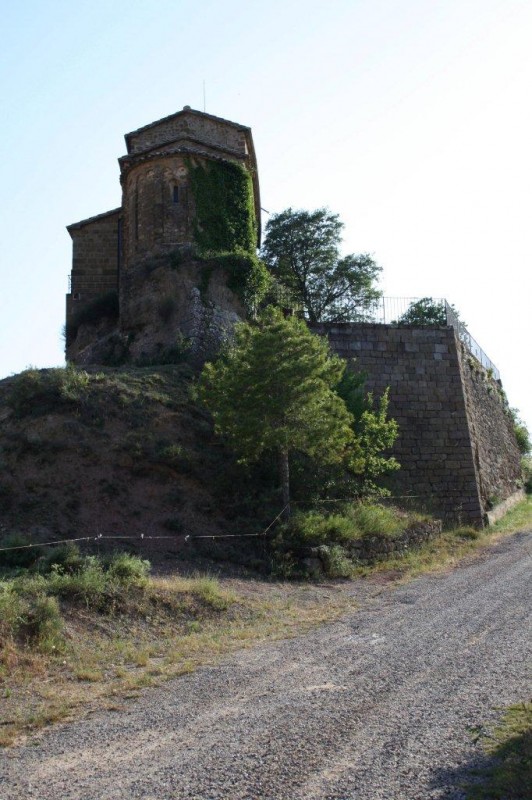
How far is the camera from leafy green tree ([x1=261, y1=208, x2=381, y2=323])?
109 feet

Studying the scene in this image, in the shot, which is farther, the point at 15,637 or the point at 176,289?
the point at 176,289

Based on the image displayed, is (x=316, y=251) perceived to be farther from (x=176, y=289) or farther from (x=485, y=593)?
(x=485, y=593)

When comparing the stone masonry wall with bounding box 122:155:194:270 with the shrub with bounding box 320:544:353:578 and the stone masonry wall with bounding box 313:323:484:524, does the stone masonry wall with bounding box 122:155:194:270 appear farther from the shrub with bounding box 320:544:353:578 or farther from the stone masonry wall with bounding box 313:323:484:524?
the shrub with bounding box 320:544:353:578

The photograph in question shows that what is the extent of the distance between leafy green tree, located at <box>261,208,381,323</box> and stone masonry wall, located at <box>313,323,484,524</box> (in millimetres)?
6988

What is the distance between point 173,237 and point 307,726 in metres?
20.4

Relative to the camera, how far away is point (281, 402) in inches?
679

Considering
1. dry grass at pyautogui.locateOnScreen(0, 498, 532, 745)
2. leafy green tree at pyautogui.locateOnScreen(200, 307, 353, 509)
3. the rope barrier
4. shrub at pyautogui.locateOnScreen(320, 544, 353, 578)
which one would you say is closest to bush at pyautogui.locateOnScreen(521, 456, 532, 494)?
the rope barrier

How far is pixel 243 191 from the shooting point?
26984 millimetres

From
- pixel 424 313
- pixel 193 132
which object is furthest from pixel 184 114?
pixel 424 313

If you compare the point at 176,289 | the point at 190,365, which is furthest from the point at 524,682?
the point at 176,289

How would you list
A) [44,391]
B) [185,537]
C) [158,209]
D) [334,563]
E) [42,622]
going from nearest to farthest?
[42,622]
[185,537]
[334,563]
[44,391]
[158,209]

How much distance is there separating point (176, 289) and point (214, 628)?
1437 centimetres

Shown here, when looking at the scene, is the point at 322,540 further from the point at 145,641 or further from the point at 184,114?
the point at 184,114

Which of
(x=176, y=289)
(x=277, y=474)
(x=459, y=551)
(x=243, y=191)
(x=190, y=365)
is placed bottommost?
(x=459, y=551)
